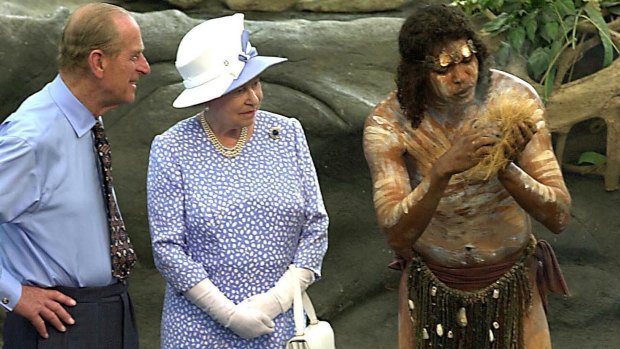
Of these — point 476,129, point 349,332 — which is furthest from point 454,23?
point 349,332

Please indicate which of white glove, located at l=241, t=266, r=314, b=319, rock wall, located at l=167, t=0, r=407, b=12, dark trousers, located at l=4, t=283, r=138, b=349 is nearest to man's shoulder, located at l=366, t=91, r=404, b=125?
white glove, located at l=241, t=266, r=314, b=319

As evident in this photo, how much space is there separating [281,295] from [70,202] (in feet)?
2.20

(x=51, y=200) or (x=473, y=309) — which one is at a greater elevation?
(x=51, y=200)

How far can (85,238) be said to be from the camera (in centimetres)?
348

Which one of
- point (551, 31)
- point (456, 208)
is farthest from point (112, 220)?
point (551, 31)

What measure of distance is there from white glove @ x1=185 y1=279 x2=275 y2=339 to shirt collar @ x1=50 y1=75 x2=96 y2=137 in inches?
21.9

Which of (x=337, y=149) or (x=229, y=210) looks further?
(x=337, y=149)

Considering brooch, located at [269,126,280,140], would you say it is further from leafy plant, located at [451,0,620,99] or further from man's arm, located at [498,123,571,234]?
leafy plant, located at [451,0,620,99]

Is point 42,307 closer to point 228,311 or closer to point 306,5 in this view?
point 228,311

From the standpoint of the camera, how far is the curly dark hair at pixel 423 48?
356cm

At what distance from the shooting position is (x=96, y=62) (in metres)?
3.48

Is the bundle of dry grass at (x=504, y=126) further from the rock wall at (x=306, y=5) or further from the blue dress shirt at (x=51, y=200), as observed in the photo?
the rock wall at (x=306, y=5)

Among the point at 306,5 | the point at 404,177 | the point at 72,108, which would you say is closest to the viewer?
the point at 72,108

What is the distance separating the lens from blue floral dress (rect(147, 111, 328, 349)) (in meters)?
3.64
